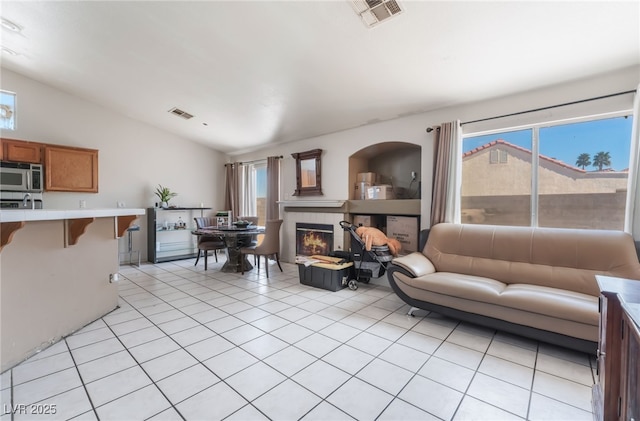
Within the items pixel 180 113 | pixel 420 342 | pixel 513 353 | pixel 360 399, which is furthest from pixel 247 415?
pixel 180 113

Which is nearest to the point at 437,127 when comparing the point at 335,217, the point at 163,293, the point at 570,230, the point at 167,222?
the point at 570,230

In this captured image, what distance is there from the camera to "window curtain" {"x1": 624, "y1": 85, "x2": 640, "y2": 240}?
8.07ft

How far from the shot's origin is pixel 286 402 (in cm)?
168

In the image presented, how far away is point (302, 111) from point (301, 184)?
1.66 m

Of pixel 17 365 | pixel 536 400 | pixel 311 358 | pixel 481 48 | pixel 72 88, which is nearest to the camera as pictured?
pixel 536 400

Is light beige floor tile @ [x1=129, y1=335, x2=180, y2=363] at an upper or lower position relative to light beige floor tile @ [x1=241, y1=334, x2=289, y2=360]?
lower

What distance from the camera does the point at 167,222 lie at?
20.4 ft

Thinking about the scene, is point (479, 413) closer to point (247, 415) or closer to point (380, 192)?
point (247, 415)

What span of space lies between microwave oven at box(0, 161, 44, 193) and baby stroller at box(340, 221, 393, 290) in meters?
5.24

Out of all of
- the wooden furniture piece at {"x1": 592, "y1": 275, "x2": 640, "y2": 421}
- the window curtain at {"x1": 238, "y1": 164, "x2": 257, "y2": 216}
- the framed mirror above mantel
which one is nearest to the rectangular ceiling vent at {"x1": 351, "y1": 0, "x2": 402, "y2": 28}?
the wooden furniture piece at {"x1": 592, "y1": 275, "x2": 640, "y2": 421}

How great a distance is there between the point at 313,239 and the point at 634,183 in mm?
4242

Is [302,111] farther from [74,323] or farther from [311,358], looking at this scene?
[74,323]

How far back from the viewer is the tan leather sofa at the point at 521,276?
2.18 m

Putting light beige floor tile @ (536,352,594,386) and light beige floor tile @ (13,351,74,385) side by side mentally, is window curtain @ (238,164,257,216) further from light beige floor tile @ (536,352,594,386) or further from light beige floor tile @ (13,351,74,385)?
light beige floor tile @ (536,352,594,386)
